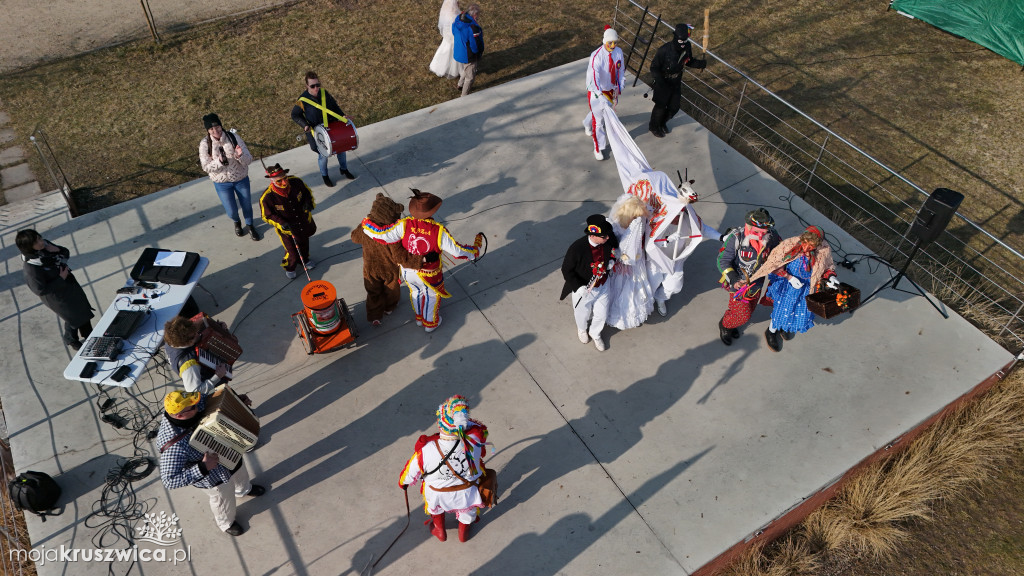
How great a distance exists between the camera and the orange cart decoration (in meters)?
7.09

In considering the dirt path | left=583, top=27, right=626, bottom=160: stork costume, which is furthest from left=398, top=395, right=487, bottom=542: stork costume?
the dirt path

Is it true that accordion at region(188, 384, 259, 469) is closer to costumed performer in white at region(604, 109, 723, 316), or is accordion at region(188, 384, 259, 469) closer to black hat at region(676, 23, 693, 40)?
costumed performer in white at region(604, 109, 723, 316)

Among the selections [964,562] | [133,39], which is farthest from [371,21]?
[964,562]

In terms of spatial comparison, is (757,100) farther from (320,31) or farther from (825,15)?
(320,31)

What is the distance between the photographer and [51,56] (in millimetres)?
12773

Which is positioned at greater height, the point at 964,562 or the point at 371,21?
the point at 371,21

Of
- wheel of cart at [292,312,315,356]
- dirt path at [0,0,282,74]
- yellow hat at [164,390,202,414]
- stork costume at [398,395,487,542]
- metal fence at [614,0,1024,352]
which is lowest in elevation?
metal fence at [614,0,1024,352]

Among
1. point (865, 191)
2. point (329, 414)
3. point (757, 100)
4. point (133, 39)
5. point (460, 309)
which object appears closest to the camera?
point (329, 414)

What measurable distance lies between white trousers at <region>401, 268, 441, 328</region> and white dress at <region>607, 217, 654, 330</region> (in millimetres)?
1924

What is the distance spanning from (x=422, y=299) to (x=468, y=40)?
541 cm

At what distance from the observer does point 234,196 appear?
852cm

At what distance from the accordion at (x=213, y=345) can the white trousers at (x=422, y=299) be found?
1839 millimetres

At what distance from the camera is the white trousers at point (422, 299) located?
7.21m

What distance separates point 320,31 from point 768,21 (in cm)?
903
